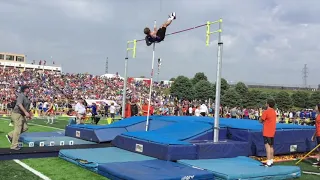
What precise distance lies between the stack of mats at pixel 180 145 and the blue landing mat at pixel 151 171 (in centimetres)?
53

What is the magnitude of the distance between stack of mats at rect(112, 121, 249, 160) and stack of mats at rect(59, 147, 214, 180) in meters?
0.24

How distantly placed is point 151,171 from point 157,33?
17.8 ft

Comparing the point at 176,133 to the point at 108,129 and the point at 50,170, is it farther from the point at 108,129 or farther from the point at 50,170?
the point at 50,170

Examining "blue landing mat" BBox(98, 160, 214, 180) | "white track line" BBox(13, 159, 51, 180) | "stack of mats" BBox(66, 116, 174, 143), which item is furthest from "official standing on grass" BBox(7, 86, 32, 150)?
"blue landing mat" BBox(98, 160, 214, 180)

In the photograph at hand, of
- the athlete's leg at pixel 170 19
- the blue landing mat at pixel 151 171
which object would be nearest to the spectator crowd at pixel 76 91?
the athlete's leg at pixel 170 19

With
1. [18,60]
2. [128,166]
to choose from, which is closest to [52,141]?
[128,166]

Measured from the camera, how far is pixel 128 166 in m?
6.38

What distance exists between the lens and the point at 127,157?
760 centimetres

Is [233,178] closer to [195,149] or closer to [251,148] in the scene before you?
[195,149]

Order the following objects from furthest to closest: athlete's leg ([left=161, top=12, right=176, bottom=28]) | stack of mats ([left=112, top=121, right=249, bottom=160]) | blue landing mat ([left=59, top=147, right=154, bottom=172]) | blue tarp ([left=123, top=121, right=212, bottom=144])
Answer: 1. athlete's leg ([left=161, top=12, right=176, bottom=28])
2. blue tarp ([left=123, top=121, right=212, bottom=144])
3. stack of mats ([left=112, top=121, right=249, bottom=160])
4. blue landing mat ([left=59, top=147, right=154, bottom=172])

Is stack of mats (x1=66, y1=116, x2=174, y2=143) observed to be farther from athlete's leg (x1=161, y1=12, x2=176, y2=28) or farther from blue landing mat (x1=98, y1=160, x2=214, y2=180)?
blue landing mat (x1=98, y1=160, x2=214, y2=180)

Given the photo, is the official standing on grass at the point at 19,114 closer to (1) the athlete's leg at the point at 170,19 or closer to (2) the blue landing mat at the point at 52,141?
(2) the blue landing mat at the point at 52,141

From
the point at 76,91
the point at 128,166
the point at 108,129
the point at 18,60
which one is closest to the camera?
the point at 128,166

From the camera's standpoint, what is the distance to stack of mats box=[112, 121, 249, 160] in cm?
733
